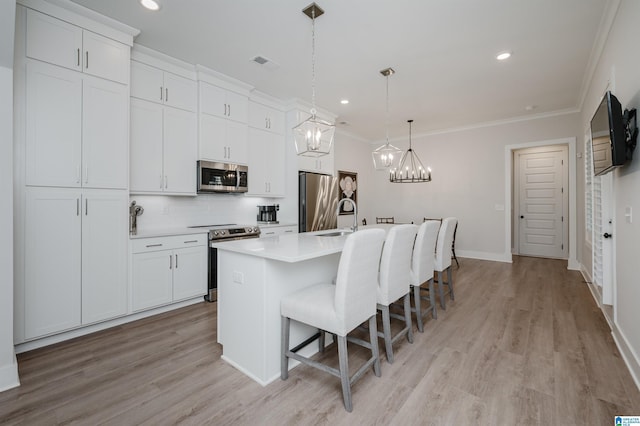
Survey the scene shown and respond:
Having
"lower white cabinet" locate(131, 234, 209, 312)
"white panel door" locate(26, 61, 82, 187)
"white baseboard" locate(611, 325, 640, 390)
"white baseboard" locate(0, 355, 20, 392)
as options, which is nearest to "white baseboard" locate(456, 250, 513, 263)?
"white baseboard" locate(611, 325, 640, 390)

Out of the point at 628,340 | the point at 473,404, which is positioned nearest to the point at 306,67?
the point at 473,404

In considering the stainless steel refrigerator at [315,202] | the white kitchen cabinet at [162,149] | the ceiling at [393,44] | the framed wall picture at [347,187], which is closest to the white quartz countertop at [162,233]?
the white kitchen cabinet at [162,149]

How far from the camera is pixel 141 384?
6.34ft

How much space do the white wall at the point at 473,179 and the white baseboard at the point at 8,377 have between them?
6.70 m

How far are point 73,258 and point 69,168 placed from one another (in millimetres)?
794

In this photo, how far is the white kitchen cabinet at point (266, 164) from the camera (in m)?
4.49

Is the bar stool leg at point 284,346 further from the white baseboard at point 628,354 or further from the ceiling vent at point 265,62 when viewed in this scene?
the ceiling vent at point 265,62

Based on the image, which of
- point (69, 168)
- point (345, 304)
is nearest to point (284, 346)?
point (345, 304)

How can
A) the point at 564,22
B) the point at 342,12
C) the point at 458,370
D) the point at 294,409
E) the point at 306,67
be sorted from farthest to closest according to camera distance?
the point at 306,67, the point at 564,22, the point at 342,12, the point at 458,370, the point at 294,409

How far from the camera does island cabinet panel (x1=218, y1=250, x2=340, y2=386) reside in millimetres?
1935

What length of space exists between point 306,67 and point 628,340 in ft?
13.1

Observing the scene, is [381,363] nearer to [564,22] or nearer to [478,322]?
[478,322]

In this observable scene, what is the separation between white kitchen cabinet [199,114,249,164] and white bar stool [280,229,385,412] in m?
2.61

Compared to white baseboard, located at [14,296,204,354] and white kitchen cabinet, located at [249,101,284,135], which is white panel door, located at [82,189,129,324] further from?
white kitchen cabinet, located at [249,101,284,135]
